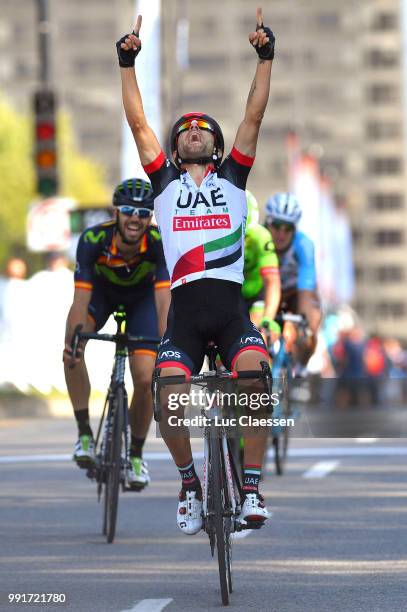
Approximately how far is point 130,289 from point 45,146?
566 inches

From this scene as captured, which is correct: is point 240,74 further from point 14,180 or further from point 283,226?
point 283,226

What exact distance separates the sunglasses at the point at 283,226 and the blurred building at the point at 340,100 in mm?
136955

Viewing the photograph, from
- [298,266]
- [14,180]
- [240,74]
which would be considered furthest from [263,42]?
[240,74]

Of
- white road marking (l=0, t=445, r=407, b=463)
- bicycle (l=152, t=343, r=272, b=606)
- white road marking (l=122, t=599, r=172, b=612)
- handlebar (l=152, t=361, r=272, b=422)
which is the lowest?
white road marking (l=122, t=599, r=172, b=612)

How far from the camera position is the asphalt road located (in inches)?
325

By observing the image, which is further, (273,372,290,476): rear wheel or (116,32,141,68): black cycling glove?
(273,372,290,476): rear wheel

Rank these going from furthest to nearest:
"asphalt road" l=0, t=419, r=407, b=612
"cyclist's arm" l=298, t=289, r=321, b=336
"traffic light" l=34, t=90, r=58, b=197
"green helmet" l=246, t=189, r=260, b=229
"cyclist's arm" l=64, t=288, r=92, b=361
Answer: "traffic light" l=34, t=90, r=58, b=197
"cyclist's arm" l=298, t=289, r=321, b=336
"green helmet" l=246, t=189, r=260, b=229
"cyclist's arm" l=64, t=288, r=92, b=361
"asphalt road" l=0, t=419, r=407, b=612

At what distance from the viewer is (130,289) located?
11391 mm

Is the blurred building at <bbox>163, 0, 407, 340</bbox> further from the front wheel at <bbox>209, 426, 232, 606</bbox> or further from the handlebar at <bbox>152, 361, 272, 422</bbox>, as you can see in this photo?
the front wheel at <bbox>209, 426, 232, 606</bbox>

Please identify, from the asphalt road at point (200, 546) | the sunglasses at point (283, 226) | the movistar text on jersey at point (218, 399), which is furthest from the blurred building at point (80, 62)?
the movistar text on jersey at point (218, 399)

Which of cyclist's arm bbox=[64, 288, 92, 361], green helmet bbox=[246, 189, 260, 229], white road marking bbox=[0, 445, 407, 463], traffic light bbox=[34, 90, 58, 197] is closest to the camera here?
cyclist's arm bbox=[64, 288, 92, 361]

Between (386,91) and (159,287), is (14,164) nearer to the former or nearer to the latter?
(159,287)

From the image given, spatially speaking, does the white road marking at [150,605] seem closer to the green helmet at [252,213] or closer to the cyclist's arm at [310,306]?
the green helmet at [252,213]

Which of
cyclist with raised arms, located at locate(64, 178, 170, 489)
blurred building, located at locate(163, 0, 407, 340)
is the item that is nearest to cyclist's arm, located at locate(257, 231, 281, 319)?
cyclist with raised arms, located at locate(64, 178, 170, 489)
